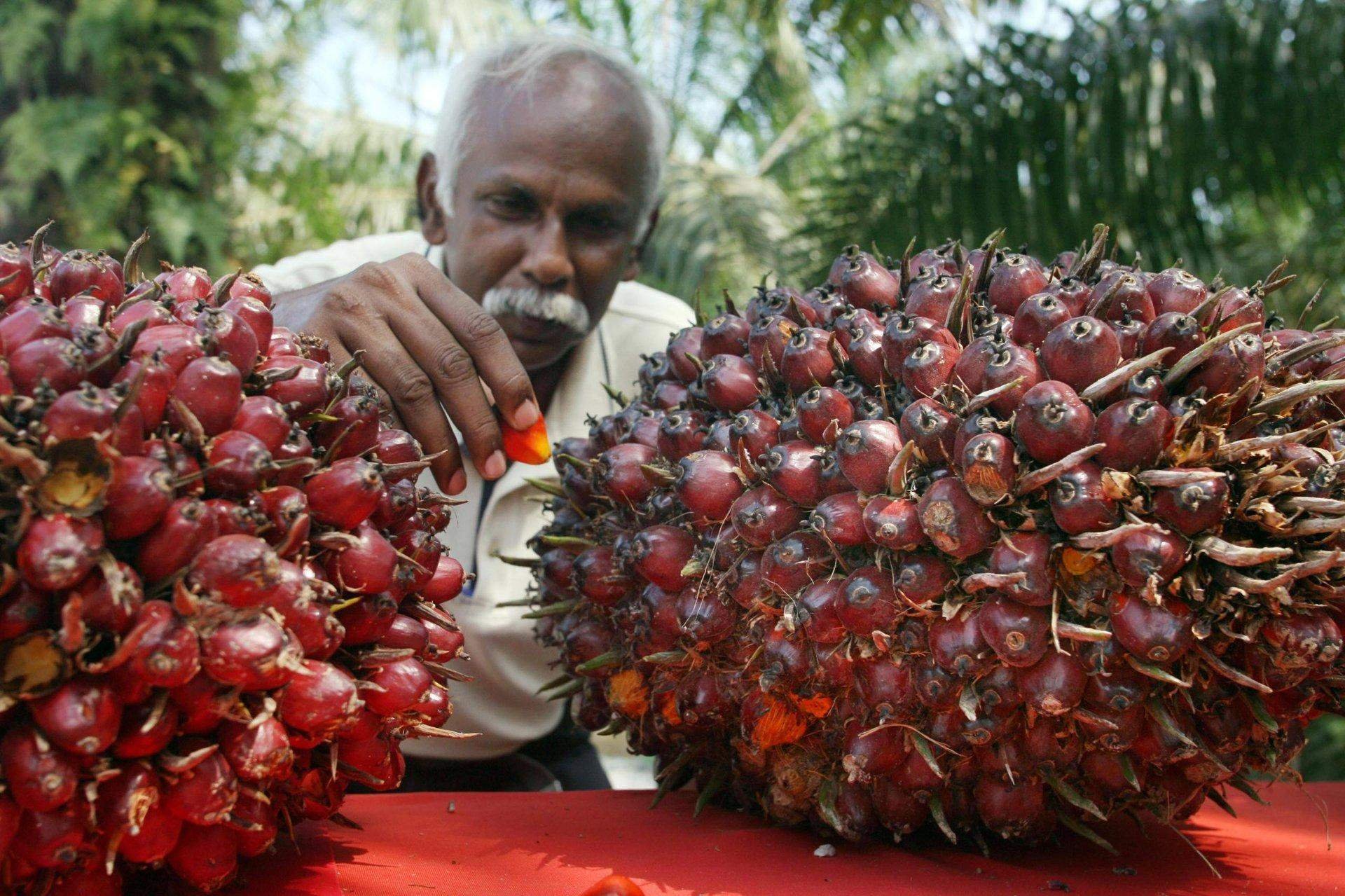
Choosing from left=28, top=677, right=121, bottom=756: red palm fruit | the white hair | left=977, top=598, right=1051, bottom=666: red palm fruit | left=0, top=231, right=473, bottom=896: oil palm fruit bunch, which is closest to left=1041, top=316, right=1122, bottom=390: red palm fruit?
left=977, top=598, right=1051, bottom=666: red palm fruit

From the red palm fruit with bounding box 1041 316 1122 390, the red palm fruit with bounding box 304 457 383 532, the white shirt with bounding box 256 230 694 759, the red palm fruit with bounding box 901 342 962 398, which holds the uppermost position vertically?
the red palm fruit with bounding box 1041 316 1122 390

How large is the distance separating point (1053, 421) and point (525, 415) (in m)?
1.02

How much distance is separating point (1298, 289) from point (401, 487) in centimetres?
780

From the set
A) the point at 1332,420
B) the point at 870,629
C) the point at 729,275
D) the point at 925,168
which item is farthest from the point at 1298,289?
the point at 870,629

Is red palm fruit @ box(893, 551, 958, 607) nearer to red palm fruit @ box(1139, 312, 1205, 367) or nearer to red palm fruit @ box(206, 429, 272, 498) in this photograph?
red palm fruit @ box(1139, 312, 1205, 367)

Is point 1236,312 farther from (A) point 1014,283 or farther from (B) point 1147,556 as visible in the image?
(B) point 1147,556

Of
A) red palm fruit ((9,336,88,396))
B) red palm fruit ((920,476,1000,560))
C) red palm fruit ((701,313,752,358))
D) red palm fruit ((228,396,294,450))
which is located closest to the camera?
red palm fruit ((9,336,88,396))

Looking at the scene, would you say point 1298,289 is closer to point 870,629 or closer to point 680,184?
point 680,184

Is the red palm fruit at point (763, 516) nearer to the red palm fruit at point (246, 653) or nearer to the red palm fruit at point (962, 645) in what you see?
the red palm fruit at point (962, 645)

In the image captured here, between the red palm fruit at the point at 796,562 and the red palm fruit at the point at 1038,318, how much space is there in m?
0.43

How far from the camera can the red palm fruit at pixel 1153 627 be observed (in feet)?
4.63

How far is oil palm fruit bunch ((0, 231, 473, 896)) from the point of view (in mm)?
1132

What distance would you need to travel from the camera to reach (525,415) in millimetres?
2076

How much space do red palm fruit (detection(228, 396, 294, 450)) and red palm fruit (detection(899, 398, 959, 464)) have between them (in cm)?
84
